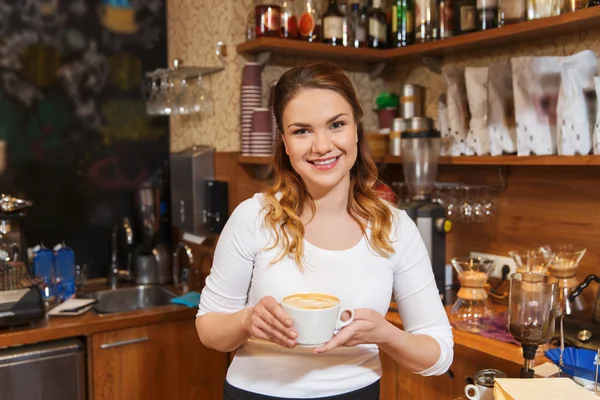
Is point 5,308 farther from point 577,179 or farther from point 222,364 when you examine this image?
point 577,179

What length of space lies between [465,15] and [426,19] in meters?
0.25

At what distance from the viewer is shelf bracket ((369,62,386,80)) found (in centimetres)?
306

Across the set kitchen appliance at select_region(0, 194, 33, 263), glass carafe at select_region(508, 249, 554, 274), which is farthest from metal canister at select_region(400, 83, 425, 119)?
kitchen appliance at select_region(0, 194, 33, 263)

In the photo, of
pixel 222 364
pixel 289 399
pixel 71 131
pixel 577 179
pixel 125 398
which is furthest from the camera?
pixel 71 131

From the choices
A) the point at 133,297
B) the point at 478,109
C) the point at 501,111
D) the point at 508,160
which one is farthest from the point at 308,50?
the point at 133,297

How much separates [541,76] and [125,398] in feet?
6.86

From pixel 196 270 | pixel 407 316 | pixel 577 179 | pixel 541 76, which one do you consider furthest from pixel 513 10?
pixel 196 270

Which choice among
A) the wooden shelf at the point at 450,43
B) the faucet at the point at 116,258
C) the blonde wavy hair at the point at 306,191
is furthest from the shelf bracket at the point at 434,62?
the faucet at the point at 116,258

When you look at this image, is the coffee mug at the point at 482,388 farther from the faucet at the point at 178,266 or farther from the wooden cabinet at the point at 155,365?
the faucet at the point at 178,266

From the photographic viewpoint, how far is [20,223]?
8.63ft

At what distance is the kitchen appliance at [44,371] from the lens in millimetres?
2311

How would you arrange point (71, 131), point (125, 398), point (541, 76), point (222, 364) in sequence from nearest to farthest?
point (541, 76), point (125, 398), point (222, 364), point (71, 131)

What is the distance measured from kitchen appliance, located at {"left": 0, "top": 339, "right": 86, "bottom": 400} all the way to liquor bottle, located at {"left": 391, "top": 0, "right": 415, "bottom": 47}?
6.45 feet

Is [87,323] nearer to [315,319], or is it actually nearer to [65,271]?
[65,271]
